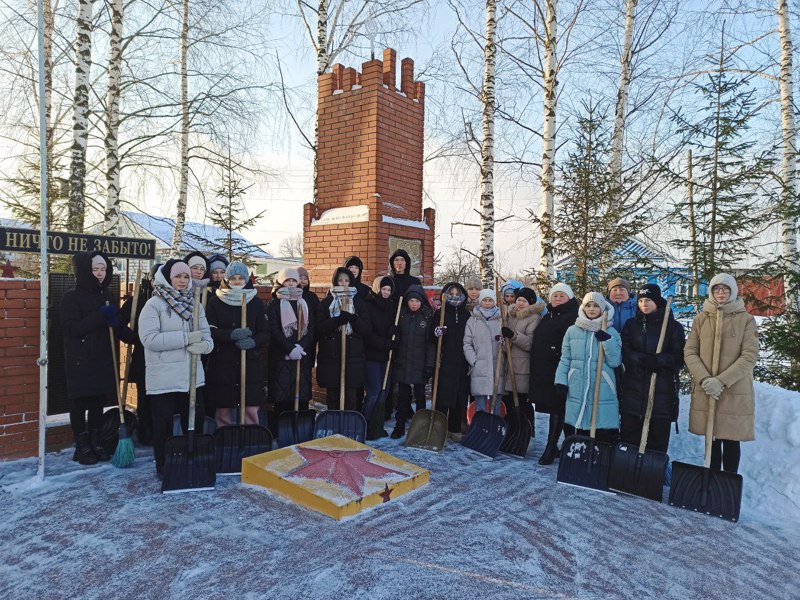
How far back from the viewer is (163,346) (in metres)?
3.79

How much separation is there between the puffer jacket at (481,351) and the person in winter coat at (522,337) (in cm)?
16

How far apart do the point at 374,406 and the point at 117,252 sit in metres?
2.99

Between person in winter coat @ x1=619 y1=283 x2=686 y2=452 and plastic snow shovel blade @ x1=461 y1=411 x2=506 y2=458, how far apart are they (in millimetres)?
1109

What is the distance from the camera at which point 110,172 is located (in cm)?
942

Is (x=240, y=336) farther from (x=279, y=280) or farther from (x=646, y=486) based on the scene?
(x=646, y=486)

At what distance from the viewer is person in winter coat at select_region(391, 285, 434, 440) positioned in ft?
17.2

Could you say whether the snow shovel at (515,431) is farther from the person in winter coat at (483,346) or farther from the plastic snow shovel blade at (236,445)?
the plastic snow shovel blade at (236,445)

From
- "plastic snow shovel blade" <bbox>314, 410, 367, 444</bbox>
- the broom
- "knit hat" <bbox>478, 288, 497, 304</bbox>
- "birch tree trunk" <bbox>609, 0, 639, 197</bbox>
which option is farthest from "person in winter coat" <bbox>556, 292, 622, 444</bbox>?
"birch tree trunk" <bbox>609, 0, 639, 197</bbox>

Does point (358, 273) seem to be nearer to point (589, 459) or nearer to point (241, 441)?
point (241, 441)

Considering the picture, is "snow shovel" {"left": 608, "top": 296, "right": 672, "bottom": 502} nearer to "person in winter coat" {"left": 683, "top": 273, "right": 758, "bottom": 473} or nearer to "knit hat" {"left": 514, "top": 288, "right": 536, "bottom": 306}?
"person in winter coat" {"left": 683, "top": 273, "right": 758, "bottom": 473}

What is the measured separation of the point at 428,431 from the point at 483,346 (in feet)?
3.39

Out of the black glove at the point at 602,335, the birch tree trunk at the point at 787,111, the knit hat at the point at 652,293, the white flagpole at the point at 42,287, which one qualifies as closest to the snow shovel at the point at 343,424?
the white flagpole at the point at 42,287

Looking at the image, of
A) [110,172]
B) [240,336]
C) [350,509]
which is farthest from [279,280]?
[110,172]

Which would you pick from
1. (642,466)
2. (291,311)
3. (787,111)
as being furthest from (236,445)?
(787,111)
